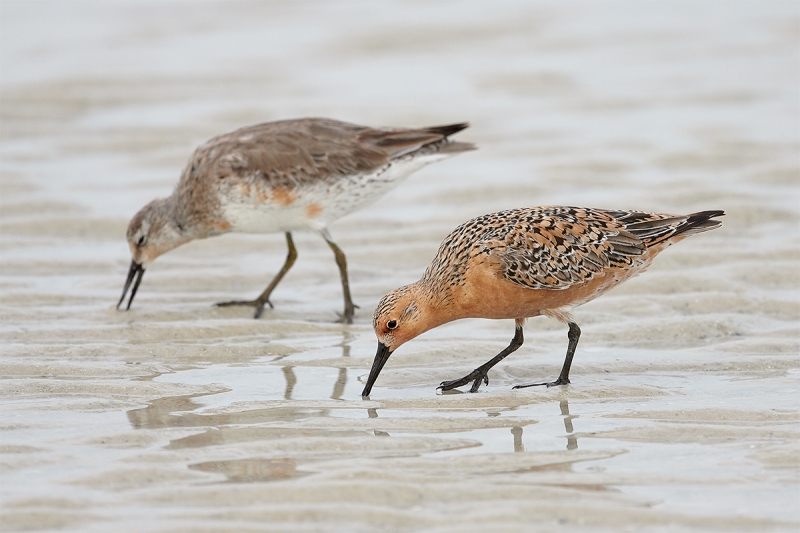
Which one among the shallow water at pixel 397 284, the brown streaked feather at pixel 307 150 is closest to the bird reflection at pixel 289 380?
the shallow water at pixel 397 284

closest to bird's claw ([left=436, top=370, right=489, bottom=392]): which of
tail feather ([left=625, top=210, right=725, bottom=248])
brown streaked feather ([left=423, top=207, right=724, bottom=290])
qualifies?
brown streaked feather ([left=423, top=207, right=724, bottom=290])

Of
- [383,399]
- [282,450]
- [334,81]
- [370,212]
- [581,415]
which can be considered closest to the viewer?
[282,450]

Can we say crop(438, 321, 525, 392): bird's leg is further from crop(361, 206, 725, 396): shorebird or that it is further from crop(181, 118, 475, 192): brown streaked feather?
crop(181, 118, 475, 192): brown streaked feather

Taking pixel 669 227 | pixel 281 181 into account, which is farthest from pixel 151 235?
pixel 669 227

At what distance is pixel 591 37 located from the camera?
55.3ft

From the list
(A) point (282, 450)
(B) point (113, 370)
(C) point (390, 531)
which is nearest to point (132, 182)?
(B) point (113, 370)

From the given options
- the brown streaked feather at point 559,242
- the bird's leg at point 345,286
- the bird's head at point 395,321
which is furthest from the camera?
the bird's leg at point 345,286

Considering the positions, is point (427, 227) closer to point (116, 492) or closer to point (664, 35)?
point (116, 492)

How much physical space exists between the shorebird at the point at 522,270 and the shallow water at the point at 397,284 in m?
0.38

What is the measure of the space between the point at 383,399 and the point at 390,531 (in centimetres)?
204

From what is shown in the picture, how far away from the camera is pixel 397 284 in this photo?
966 cm

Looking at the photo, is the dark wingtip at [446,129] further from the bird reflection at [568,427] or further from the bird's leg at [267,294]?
the bird reflection at [568,427]

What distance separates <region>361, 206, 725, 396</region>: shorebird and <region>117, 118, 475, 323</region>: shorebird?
220 centimetres

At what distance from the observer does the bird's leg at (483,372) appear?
7023 millimetres
